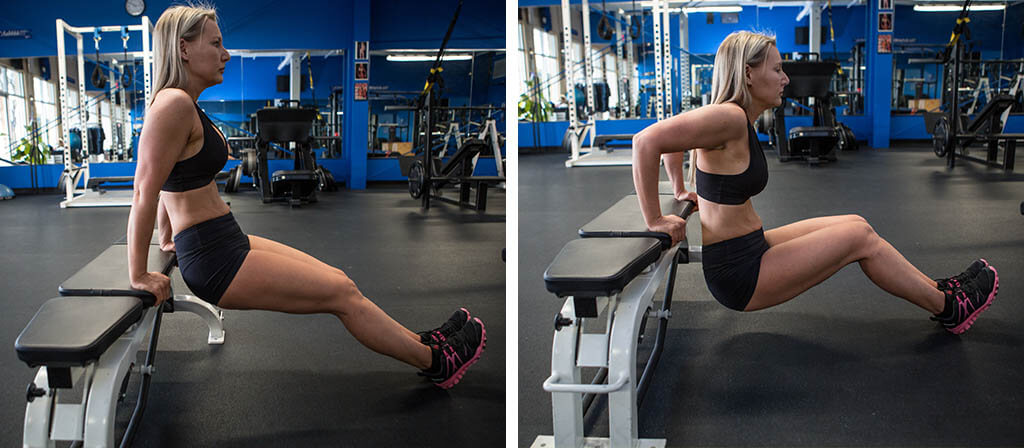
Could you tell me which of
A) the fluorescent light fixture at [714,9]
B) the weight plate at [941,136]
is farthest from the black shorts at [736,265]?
the fluorescent light fixture at [714,9]

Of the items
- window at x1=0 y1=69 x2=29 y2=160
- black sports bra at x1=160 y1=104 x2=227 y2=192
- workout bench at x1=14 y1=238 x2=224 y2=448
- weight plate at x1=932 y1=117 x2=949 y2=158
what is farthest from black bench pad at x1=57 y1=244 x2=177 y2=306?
window at x1=0 y1=69 x2=29 y2=160

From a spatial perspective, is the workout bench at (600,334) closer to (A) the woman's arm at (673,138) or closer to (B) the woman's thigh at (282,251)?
(A) the woman's arm at (673,138)

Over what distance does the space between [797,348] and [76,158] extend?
8.85 m

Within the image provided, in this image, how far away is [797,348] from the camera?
6.66 ft

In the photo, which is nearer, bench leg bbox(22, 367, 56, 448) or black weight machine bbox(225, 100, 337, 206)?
bench leg bbox(22, 367, 56, 448)

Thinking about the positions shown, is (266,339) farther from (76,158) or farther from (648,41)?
(648,41)

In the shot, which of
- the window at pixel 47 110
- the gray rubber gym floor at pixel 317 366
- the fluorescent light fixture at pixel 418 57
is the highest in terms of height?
the fluorescent light fixture at pixel 418 57

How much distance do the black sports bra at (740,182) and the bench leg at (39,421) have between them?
148 centimetres

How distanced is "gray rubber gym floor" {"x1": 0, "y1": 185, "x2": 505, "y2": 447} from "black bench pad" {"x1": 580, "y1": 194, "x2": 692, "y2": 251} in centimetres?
51

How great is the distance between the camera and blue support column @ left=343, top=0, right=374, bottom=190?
28.7 ft

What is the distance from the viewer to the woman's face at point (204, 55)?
1.60m

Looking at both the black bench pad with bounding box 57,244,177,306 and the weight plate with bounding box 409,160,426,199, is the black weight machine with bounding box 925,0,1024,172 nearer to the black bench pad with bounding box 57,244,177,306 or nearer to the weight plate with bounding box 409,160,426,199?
the weight plate with bounding box 409,160,426,199

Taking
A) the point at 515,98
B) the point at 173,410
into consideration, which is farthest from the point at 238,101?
the point at 515,98

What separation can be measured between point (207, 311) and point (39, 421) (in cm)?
97
